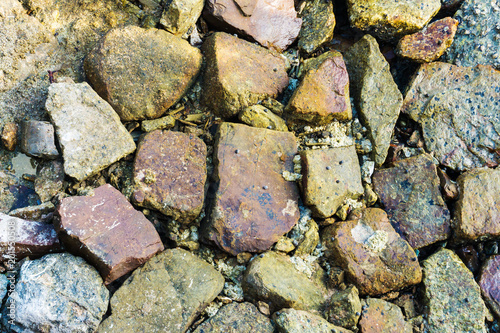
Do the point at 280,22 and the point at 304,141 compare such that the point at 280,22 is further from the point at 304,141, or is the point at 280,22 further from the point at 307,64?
the point at 304,141

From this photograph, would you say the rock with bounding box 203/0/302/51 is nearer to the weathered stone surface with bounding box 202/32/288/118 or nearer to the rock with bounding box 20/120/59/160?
the weathered stone surface with bounding box 202/32/288/118

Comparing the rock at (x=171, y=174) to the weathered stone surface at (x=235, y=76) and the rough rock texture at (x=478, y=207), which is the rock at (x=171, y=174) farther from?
the rough rock texture at (x=478, y=207)

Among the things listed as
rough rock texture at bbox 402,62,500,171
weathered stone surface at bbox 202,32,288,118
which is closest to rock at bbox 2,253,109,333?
weathered stone surface at bbox 202,32,288,118

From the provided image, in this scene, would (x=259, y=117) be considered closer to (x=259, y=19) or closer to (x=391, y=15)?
(x=259, y=19)

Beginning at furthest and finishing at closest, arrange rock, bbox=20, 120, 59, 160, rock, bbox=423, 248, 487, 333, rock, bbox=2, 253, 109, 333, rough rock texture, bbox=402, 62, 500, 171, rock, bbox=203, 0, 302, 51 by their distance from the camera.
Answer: rough rock texture, bbox=402, 62, 500, 171, rock, bbox=203, 0, 302, 51, rock, bbox=423, 248, 487, 333, rock, bbox=20, 120, 59, 160, rock, bbox=2, 253, 109, 333

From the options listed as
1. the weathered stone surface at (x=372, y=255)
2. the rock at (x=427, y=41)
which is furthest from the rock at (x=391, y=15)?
the weathered stone surface at (x=372, y=255)

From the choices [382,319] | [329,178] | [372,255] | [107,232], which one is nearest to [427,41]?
[329,178]
